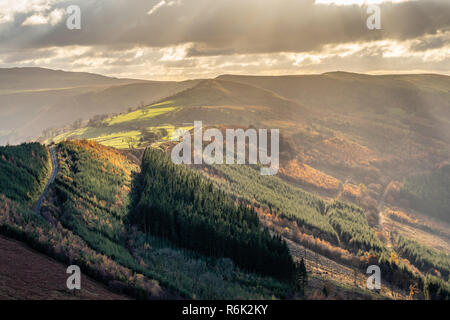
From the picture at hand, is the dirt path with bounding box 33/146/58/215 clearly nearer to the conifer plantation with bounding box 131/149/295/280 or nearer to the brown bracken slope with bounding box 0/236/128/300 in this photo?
the conifer plantation with bounding box 131/149/295/280

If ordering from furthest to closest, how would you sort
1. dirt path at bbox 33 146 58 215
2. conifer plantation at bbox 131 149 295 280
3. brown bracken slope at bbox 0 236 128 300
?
conifer plantation at bbox 131 149 295 280 → dirt path at bbox 33 146 58 215 → brown bracken slope at bbox 0 236 128 300

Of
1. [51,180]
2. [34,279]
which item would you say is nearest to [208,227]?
[51,180]

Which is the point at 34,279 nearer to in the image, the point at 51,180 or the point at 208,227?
the point at 208,227

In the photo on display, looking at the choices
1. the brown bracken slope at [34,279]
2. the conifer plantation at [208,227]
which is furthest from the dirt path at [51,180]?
the brown bracken slope at [34,279]

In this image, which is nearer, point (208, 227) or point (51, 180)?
point (208, 227)

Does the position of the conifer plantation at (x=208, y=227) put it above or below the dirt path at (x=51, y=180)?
below

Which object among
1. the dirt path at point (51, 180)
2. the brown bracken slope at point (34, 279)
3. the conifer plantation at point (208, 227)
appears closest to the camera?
the brown bracken slope at point (34, 279)

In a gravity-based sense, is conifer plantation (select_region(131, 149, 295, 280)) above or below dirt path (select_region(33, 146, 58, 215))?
below

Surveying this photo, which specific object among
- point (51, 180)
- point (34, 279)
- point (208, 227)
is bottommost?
point (208, 227)

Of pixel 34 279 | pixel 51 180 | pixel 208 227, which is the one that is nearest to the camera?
pixel 34 279

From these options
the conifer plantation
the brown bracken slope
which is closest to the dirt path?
the conifer plantation

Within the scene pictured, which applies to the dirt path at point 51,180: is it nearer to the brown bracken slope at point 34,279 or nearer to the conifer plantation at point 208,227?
the conifer plantation at point 208,227
